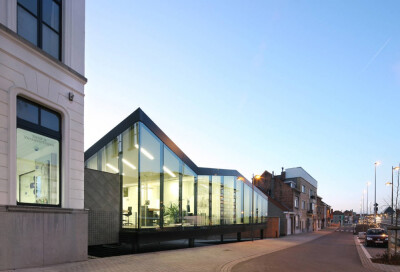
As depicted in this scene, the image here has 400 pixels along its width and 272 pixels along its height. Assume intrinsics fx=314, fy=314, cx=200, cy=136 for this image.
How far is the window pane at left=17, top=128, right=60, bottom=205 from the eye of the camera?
8.85 meters

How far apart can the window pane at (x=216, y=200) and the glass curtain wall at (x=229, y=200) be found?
38.4 inches

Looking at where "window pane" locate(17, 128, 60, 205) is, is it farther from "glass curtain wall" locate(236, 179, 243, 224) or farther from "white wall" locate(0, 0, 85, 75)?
"glass curtain wall" locate(236, 179, 243, 224)

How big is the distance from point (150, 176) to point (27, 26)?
8.39 m

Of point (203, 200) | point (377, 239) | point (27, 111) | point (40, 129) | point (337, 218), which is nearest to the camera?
point (27, 111)

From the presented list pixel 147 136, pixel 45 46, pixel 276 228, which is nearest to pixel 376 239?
pixel 276 228

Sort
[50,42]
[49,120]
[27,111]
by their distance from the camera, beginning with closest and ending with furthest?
[27,111] → [49,120] → [50,42]

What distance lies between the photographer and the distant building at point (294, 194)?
4581 cm

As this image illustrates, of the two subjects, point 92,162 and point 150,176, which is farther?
point 92,162

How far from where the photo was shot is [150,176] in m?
15.3

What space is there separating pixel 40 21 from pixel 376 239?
24407 mm

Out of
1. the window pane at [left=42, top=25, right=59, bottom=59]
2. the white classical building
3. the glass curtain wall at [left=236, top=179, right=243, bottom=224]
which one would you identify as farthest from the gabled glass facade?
the window pane at [left=42, top=25, right=59, bottom=59]

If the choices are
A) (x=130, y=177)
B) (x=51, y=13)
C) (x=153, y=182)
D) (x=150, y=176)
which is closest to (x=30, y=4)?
(x=51, y=13)

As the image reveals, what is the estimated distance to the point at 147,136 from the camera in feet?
50.7

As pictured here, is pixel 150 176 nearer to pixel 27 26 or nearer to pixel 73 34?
pixel 73 34
